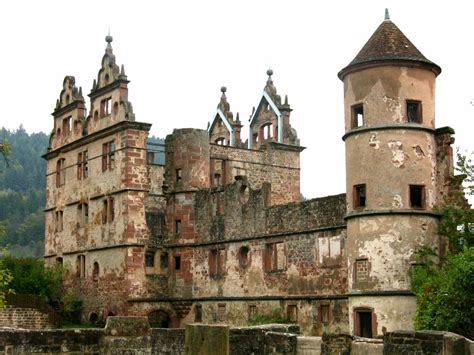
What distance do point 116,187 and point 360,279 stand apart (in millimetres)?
14536

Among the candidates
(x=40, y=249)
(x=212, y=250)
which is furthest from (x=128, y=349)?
(x=40, y=249)

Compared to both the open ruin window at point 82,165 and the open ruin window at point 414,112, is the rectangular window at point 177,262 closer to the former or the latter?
the open ruin window at point 82,165

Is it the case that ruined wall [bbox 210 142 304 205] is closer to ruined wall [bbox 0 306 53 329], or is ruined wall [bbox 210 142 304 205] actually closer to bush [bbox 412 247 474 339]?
ruined wall [bbox 0 306 53 329]

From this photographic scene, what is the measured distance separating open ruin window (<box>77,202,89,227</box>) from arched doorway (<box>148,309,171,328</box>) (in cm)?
570

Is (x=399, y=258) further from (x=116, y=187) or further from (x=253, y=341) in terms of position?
(x=116, y=187)

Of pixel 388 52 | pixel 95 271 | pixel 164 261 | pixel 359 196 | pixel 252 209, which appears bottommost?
pixel 95 271

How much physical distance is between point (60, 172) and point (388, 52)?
21.3 meters

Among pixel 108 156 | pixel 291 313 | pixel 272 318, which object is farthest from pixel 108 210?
pixel 291 313

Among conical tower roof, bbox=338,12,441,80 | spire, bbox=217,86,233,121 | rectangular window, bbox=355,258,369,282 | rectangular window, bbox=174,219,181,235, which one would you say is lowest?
rectangular window, bbox=355,258,369,282

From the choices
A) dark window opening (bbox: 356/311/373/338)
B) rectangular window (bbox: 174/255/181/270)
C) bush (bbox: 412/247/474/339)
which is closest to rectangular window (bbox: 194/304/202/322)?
rectangular window (bbox: 174/255/181/270)

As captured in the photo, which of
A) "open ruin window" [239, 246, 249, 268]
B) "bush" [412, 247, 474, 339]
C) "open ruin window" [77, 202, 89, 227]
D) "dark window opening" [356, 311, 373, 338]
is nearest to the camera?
"bush" [412, 247, 474, 339]

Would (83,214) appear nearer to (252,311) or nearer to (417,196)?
(252,311)

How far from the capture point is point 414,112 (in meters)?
27.8

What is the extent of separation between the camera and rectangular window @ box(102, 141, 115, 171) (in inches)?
1540
